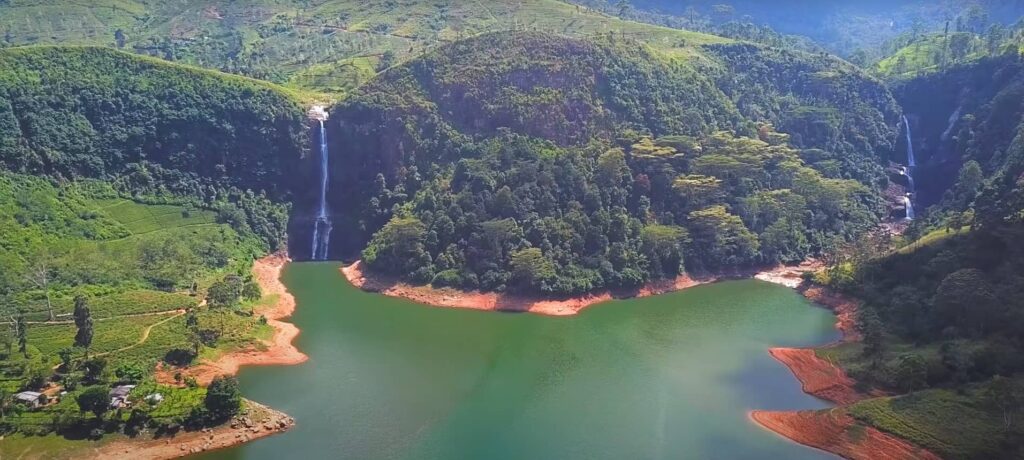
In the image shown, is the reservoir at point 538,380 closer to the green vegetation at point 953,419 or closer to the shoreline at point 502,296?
the shoreline at point 502,296

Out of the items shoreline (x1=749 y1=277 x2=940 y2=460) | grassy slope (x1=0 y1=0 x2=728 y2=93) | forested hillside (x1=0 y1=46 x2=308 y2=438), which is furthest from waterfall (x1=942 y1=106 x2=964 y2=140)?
forested hillside (x1=0 y1=46 x2=308 y2=438)

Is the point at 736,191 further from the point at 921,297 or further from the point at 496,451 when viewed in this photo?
the point at 496,451

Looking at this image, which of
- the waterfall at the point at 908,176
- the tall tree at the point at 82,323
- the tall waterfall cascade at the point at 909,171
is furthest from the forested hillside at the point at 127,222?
the waterfall at the point at 908,176

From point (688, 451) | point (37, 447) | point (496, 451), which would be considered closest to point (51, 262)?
point (37, 447)

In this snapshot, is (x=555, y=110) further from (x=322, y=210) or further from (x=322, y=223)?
(x=322, y=223)

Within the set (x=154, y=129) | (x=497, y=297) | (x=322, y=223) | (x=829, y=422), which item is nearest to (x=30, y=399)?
(x=497, y=297)

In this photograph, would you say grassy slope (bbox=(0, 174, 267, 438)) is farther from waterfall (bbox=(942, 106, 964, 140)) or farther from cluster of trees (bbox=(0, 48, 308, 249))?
waterfall (bbox=(942, 106, 964, 140))

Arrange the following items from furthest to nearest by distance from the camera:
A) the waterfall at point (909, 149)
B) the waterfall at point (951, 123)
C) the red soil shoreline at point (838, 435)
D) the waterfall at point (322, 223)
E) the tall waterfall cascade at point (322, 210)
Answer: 1. the waterfall at point (909, 149)
2. the waterfall at point (951, 123)
3. the tall waterfall cascade at point (322, 210)
4. the waterfall at point (322, 223)
5. the red soil shoreline at point (838, 435)
